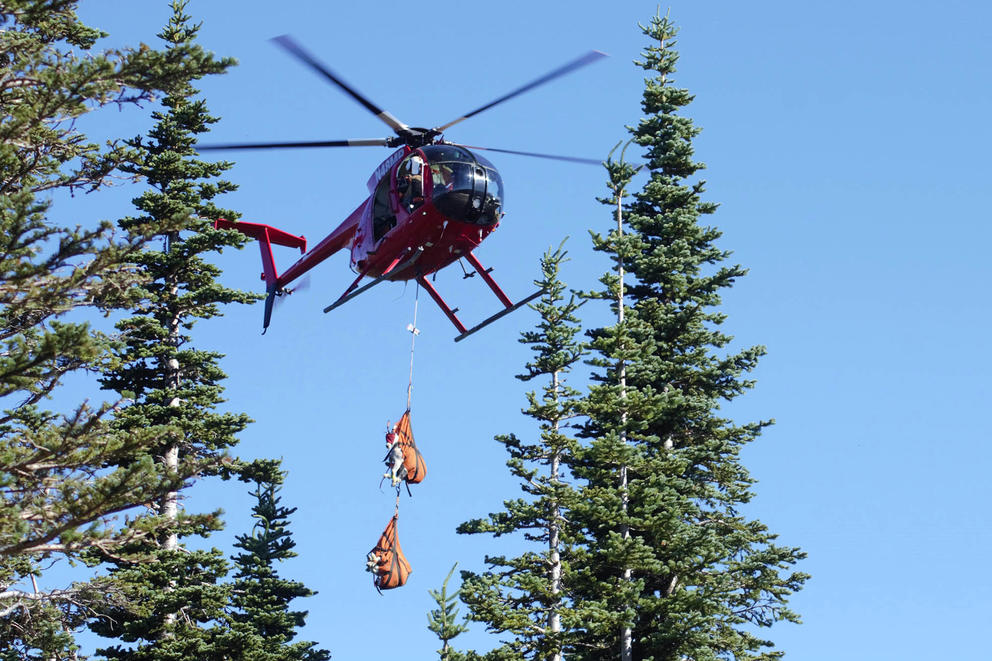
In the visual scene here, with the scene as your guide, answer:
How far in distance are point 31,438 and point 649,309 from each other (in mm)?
16383

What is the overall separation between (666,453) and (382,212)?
877 centimetres

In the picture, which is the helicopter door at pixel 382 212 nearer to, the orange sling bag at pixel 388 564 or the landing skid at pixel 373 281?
the landing skid at pixel 373 281

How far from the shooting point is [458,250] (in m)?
27.6

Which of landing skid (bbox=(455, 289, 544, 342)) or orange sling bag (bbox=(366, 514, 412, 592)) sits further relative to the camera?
landing skid (bbox=(455, 289, 544, 342))

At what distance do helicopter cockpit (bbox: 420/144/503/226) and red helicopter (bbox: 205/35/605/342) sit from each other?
0.06 feet

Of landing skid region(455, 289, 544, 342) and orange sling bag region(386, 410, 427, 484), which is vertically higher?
landing skid region(455, 289, 544, 342)

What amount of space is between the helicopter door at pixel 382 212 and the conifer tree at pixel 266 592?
26.1ft

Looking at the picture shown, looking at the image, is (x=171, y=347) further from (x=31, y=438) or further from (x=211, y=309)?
(x=31, y=438)

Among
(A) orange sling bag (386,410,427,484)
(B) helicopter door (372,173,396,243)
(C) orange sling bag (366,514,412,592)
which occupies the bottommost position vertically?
(C) orange sling bag (366,514,412,592)

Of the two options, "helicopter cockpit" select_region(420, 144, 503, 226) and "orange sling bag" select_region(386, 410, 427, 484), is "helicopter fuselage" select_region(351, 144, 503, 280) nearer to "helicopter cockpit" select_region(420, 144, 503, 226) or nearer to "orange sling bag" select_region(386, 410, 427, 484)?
"helicopter cockpit" select_region(420, 144, 503, 226)

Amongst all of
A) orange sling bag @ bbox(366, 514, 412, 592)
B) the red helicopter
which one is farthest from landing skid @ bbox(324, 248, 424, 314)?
orange sling bag @ bbox(366, 514, 412, 592)

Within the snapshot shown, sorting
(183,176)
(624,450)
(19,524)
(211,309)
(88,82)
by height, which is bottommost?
(19,524)

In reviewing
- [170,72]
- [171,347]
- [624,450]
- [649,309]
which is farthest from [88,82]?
[649,309]

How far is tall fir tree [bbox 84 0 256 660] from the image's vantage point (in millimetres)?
28984
